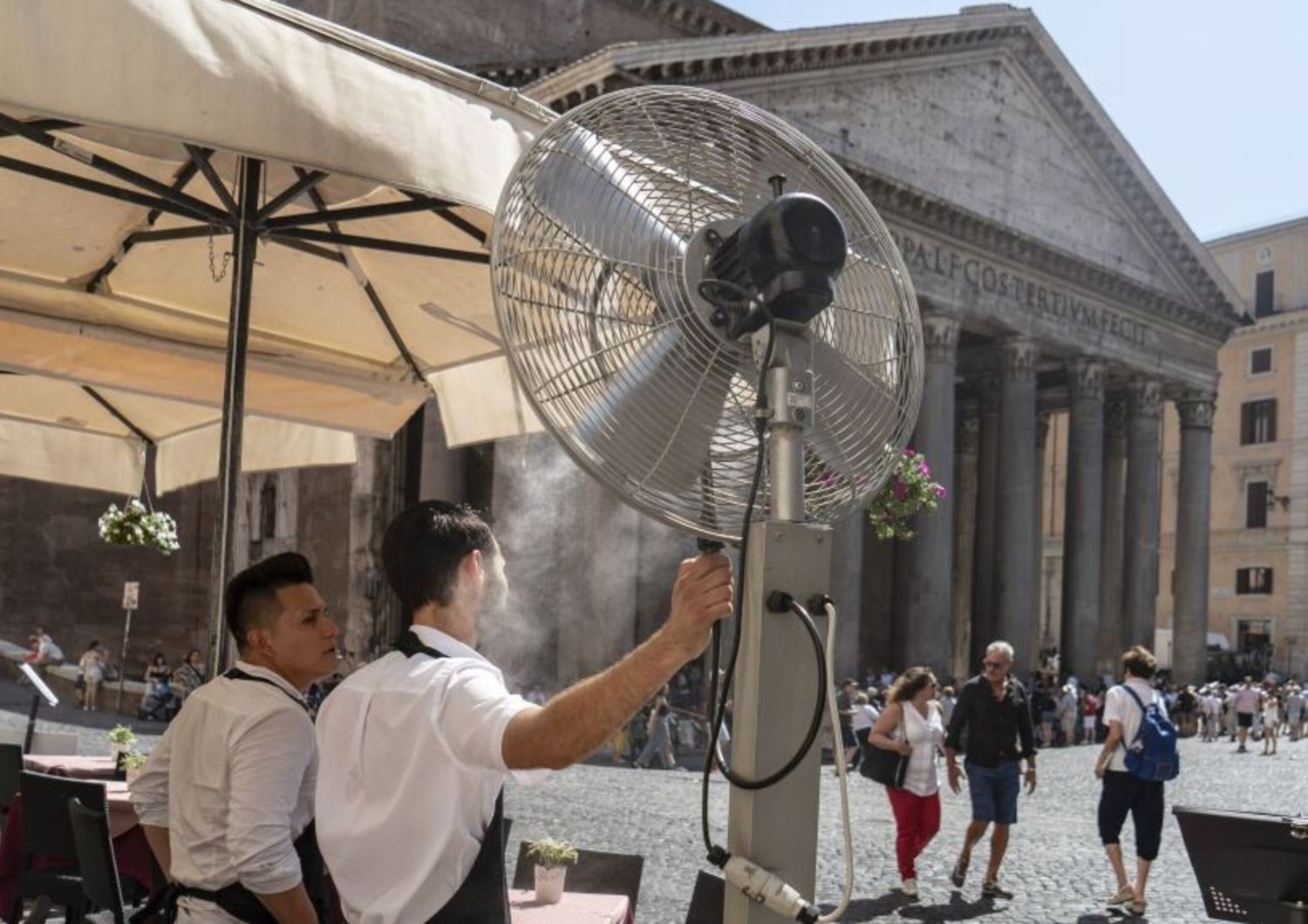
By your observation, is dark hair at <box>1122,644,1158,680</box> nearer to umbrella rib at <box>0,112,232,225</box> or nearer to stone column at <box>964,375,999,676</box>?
umbrella rib at <box>0,112,232,225</box>

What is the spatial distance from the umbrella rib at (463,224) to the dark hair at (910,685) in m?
4.65

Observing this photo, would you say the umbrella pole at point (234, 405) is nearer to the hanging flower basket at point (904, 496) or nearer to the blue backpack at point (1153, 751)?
the blue backpack at point (1153, 751)

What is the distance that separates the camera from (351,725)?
214 cm

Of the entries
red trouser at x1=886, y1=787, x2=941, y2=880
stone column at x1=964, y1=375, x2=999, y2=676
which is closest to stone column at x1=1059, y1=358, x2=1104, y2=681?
stone column at x1=964, y1=375, x2=999, y2=676

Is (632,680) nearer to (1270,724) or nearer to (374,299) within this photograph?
(374,299)

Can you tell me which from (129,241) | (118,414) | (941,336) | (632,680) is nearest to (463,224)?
(129,241)

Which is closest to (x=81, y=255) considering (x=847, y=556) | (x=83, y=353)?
(x=83, y=353)

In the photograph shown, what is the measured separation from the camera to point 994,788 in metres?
8.02

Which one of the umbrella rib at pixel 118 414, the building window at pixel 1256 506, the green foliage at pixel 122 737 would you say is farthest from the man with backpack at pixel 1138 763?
the building window at pixel 1256 506

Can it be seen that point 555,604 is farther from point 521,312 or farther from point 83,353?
point 521,312

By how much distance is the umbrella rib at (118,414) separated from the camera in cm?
645

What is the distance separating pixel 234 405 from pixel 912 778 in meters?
4.97

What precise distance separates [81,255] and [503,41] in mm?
24726

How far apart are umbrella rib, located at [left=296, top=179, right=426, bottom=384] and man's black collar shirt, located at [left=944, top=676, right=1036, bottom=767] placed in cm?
397
